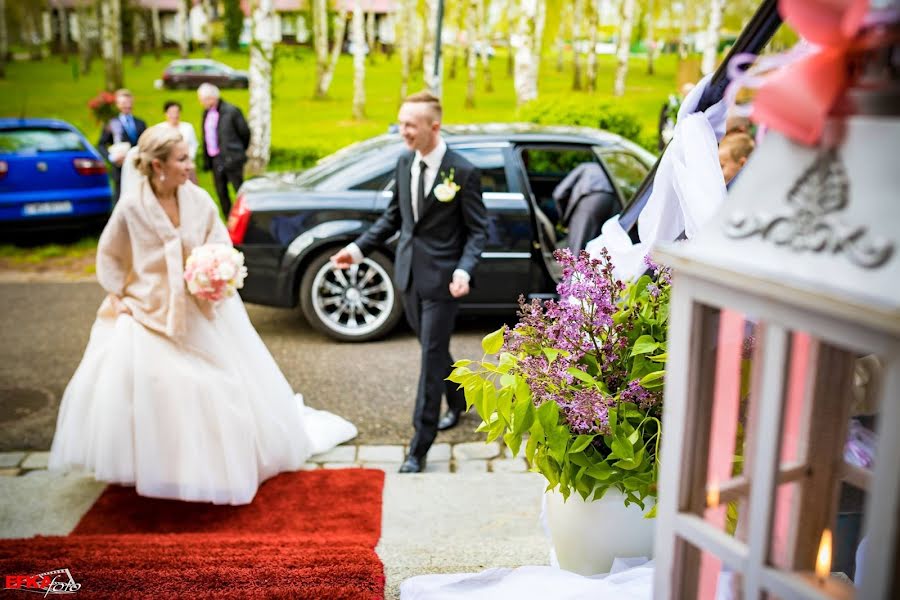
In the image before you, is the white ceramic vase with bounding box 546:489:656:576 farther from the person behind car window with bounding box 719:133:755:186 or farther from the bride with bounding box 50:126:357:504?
the person behind car window with bounding box 719:133:755:186

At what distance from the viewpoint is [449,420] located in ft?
18.9

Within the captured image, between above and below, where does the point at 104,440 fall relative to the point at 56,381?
above

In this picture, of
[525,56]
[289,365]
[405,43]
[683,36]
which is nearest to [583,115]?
[289,365]

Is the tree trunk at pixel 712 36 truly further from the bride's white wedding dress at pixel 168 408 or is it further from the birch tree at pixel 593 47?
the bride's white wedding dress at pixel 168 408

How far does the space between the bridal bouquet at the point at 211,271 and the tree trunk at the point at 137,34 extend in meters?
18.7

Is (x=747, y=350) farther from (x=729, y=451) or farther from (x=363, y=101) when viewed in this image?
(x=363, y=101)

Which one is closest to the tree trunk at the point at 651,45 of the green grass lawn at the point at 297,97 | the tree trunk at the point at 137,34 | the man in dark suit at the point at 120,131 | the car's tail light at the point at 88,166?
the green grass lawn at the point at 297,97

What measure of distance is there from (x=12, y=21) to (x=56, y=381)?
15.9 metres

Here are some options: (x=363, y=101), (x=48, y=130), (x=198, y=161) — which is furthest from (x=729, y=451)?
(x=363, y=101)

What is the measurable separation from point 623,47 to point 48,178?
672 inches

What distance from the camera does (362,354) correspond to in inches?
287

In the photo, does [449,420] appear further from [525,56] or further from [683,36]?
[683,36]

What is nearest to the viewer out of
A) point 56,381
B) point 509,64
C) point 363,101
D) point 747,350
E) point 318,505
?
point 747,350

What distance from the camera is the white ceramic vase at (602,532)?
2812 mm
